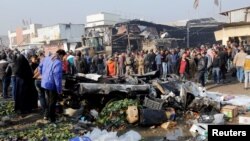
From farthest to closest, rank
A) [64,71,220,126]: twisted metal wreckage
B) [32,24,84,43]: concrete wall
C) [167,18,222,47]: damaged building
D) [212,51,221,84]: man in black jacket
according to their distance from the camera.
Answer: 1. [32,24,84,43]: concrete wall
2. [167,18,222,47]: damaged building
3. [212,51,221,84]: man in black jacket
4. [64,71,220,126]: twisted metal wreckage

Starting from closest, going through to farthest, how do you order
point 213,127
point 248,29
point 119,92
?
point 213,127
point 119,92
point 248,29

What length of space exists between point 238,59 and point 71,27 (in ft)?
162

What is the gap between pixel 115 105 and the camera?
10531 millimetres

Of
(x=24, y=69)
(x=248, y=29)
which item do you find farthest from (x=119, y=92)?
(x=248, y=29)

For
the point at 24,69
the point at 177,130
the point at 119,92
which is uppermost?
the point at 24,69

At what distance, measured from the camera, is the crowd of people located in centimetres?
958

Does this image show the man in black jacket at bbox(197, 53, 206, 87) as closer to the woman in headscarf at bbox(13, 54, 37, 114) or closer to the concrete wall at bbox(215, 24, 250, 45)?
the woman in headscarf at bbox(13, 54, 37, 114)

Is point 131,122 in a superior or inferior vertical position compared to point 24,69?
inferior

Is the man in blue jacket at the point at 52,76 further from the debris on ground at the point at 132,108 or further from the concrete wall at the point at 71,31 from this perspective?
the concrete wall at the point at 71,31

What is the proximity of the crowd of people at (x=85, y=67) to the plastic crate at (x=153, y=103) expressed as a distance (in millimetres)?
2520

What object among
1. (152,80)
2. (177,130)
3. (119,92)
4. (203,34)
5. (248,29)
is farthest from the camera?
(203,34)

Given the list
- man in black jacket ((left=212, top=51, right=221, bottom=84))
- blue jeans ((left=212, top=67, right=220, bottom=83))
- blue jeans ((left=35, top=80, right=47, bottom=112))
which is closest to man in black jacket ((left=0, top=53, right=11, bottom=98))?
blue jeans ((left=35, top=80, right=47, bottom=112))

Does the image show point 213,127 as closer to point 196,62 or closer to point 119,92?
point 119,92

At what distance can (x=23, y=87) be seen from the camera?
36.3 feet
